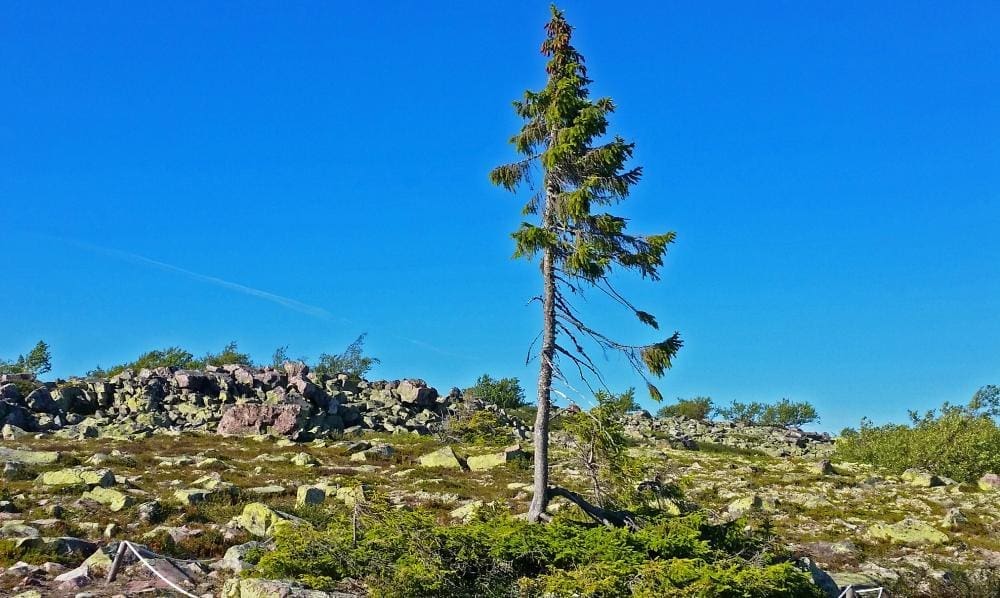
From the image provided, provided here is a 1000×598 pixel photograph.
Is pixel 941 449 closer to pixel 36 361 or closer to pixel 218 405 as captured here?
pixel 218 405

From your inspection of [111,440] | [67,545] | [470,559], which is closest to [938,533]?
[470,559]

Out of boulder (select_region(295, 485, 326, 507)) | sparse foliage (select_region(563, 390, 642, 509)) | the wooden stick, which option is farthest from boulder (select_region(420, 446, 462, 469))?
the wooden stick

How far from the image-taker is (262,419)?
41.8 metres

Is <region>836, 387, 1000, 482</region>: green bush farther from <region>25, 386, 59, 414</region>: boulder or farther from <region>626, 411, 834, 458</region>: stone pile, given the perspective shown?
<region>25, 386, 59, 414</region>: boulder

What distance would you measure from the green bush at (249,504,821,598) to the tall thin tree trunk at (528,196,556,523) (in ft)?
5.87

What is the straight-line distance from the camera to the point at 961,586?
1410 centimetres

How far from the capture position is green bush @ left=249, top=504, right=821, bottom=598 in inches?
332

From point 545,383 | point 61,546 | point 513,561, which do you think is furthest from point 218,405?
point 513,561

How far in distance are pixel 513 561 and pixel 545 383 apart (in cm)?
457

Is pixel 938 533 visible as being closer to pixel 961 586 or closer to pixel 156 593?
pixel 961 586

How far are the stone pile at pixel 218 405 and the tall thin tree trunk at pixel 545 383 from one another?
96.4ft

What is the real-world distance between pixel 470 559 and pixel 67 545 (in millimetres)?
9177

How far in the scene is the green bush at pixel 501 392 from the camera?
Result: 78250 mm

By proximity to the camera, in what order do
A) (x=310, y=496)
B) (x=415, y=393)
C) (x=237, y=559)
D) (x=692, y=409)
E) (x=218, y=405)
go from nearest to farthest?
1. (x=237, y=559)
2. (x=310, y=496)
3. (x=218, y=405)
4. (x=415, y=393)
5. (x=692, y=409)
